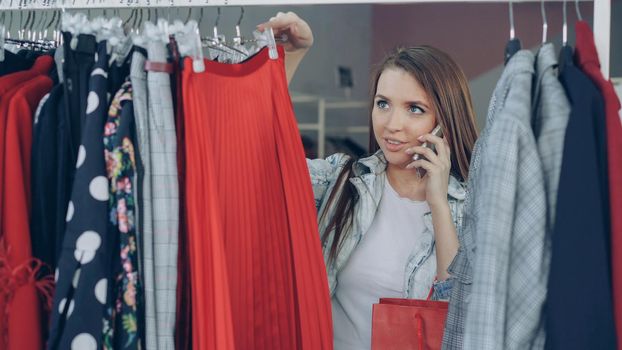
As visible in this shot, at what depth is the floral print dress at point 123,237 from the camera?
3.39 ft

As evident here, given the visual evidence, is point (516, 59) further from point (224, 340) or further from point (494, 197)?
point (224, 340)

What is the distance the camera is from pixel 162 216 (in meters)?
1.07

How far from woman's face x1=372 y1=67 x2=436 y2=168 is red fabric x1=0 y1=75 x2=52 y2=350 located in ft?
3.04

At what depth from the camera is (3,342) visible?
3.49 ft

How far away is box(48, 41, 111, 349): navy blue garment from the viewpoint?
3.22ft

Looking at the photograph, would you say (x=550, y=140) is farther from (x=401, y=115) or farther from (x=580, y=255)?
(x=401, y=115)

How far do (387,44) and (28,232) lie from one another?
390cm

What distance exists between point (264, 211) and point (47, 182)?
42 cm

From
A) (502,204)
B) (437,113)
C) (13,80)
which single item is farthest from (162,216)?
(437,113)

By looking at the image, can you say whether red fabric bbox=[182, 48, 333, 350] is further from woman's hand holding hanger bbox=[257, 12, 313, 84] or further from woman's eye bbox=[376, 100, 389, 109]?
woman's eye bbox=[376, 100, 389, 109]

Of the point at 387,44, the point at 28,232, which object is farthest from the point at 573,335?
the point at 387,44

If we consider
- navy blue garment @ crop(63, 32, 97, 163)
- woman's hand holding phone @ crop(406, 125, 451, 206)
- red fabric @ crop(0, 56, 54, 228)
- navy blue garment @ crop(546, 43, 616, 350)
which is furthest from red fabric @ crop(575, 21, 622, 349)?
red fabric @ crop(0, 56, 54, 228)

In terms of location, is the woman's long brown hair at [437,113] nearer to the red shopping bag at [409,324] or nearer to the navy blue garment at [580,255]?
the red shopping bag at [409,324]

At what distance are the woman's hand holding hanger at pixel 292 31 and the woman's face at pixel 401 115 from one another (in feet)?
0.98
